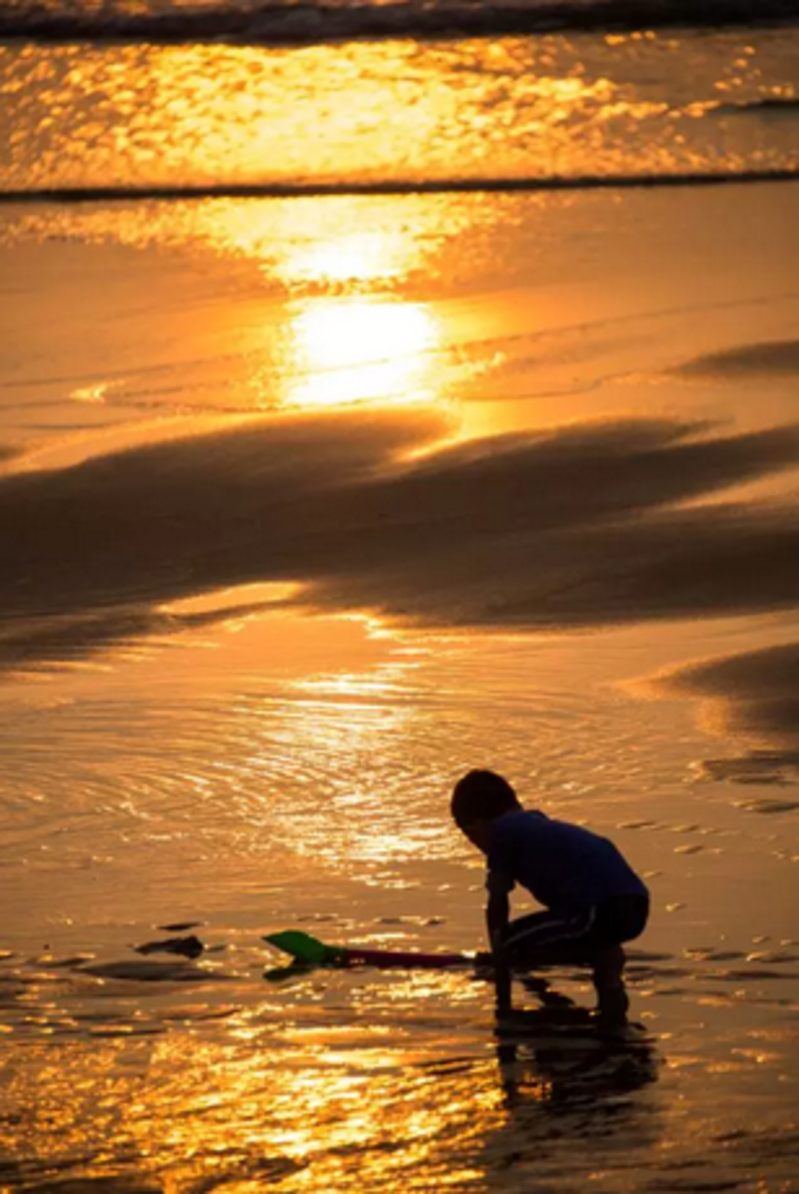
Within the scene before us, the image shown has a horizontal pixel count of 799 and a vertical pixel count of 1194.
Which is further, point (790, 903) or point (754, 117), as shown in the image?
point (754, 117)

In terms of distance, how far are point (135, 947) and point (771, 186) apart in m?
11.9

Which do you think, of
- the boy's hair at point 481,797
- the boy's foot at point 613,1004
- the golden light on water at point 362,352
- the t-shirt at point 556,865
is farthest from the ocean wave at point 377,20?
the boy's foot at point 613,1004

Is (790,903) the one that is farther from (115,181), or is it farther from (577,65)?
(577,65)

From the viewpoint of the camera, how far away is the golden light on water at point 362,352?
11.6 metres

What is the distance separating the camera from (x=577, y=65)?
21.3 m

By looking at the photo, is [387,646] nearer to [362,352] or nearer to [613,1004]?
[613,1004]

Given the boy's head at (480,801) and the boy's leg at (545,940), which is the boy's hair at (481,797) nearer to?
the boy's head at (480,801)

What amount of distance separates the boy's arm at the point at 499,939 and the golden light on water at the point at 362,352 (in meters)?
6.15

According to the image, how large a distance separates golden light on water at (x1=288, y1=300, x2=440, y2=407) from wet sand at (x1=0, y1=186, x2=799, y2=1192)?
37 millimetres

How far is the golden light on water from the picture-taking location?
11.6m

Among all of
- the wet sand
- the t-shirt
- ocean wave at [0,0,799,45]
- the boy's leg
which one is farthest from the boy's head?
ocean wave at [0,0,799,45]

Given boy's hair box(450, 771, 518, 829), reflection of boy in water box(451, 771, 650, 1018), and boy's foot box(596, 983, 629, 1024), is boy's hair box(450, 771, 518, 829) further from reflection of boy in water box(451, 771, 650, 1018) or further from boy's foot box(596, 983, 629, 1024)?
boy's foot box(596, 983, 629, 1024)

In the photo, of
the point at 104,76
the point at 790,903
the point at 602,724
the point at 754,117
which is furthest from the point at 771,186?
the point at 790,903

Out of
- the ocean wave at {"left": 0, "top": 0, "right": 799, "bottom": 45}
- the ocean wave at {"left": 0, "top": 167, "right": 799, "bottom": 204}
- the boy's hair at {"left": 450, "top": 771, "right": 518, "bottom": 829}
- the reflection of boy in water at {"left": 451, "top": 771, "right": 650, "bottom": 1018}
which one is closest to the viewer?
the reflection of boy in water at {"left": 451, "top": 771, "right": 650, "bottom": 1018}
